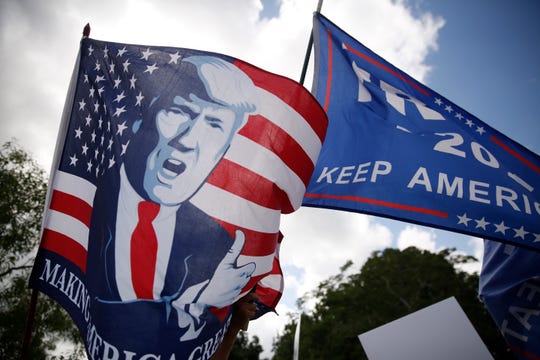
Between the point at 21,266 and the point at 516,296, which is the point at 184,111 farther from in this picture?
the point at 21,266

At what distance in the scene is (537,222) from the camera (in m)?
2.67

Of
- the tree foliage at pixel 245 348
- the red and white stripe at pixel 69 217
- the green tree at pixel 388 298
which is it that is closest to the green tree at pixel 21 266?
the red and white stripe at pixel 69 217

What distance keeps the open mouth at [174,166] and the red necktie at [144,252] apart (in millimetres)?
213

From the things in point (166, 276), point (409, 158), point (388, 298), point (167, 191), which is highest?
point (388, 298)

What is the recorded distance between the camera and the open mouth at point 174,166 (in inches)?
76.5

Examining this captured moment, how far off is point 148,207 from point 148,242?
19 centimetres

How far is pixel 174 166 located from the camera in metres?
1.97

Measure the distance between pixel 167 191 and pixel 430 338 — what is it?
4.32 meters

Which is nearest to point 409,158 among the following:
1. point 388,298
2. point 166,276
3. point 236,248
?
point 236,248

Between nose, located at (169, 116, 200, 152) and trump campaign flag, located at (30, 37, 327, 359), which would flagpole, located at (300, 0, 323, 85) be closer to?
trump campaign flag, located at (30, 37, 327, 359)

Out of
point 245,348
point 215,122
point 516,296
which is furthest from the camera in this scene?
point 245,348

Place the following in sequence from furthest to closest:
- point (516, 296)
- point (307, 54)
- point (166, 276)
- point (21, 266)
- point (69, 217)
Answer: point (21, 266)
point (307, 54)
point (516, 296)
point (69, 217)
point (166, 276)

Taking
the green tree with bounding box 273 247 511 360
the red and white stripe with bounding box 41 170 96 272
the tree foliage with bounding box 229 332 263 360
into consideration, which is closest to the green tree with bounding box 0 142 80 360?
the red and white stripe with bounding box 41 170 96 272

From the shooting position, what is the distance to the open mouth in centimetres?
194
